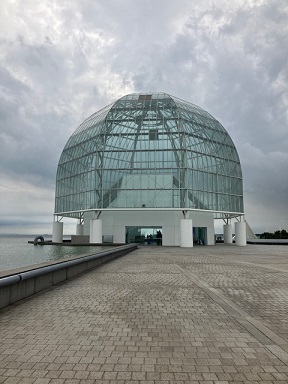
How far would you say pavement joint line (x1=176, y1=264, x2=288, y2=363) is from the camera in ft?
15.7

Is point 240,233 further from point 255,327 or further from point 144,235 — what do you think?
point 255,327

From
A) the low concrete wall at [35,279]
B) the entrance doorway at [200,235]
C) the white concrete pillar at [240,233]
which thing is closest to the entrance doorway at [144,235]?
the entrance doorway at [200,235]

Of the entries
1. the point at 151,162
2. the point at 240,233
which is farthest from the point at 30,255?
the point at 240,233

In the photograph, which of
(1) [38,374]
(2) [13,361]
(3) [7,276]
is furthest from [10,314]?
(1) [38,374]

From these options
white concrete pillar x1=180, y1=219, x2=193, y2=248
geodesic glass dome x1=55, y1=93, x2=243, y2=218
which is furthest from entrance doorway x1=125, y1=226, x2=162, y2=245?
white concrete pillar x1=180, y1=219, x2=193, y2=248

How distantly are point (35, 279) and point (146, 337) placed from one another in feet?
15.7

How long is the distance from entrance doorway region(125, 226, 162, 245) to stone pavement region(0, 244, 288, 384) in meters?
36.2

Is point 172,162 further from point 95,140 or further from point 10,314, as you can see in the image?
point 10,314

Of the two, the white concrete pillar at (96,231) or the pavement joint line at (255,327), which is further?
the white concrete pillar at (96,231)

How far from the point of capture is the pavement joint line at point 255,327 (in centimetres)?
479

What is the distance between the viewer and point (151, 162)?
42.6 m

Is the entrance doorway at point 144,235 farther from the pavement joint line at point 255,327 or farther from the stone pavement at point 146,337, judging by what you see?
the pavement joint line at point 255,327

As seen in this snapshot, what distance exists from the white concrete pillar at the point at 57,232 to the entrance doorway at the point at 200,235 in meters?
22.8

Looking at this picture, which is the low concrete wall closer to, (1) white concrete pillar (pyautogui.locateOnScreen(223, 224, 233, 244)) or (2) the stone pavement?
(2) the stone pavement
